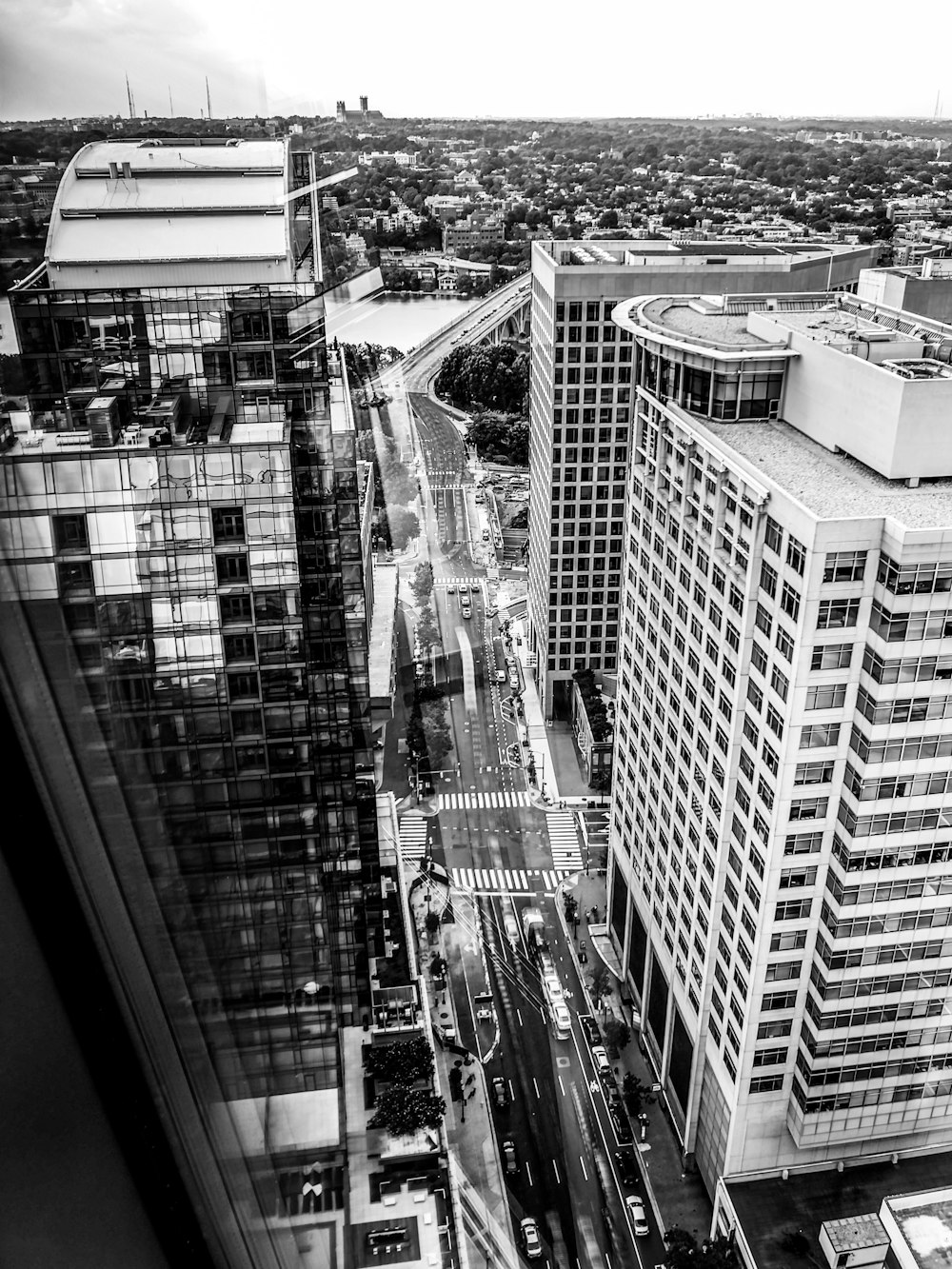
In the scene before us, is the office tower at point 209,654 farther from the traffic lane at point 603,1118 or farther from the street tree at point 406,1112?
the traffic lane at point 603,1118

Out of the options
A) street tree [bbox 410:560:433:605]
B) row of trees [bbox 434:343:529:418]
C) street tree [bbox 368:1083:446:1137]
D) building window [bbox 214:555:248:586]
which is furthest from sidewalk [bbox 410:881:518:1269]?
row of trees [bbox 434:343:529:418]

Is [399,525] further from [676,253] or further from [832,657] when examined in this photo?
[832,657]

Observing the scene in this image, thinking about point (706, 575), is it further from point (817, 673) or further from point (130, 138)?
point (130, 138)

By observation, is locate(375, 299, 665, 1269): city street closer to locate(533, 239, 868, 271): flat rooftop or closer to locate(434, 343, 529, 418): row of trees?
locate(533, 239, 868, 271): flat rooftop

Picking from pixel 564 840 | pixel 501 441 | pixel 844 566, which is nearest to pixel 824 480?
pixel 844 566

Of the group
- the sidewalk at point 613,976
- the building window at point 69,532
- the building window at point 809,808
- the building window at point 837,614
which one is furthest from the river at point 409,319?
the building window at point 69,532

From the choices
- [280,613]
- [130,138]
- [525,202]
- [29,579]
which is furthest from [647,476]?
[525,202]
